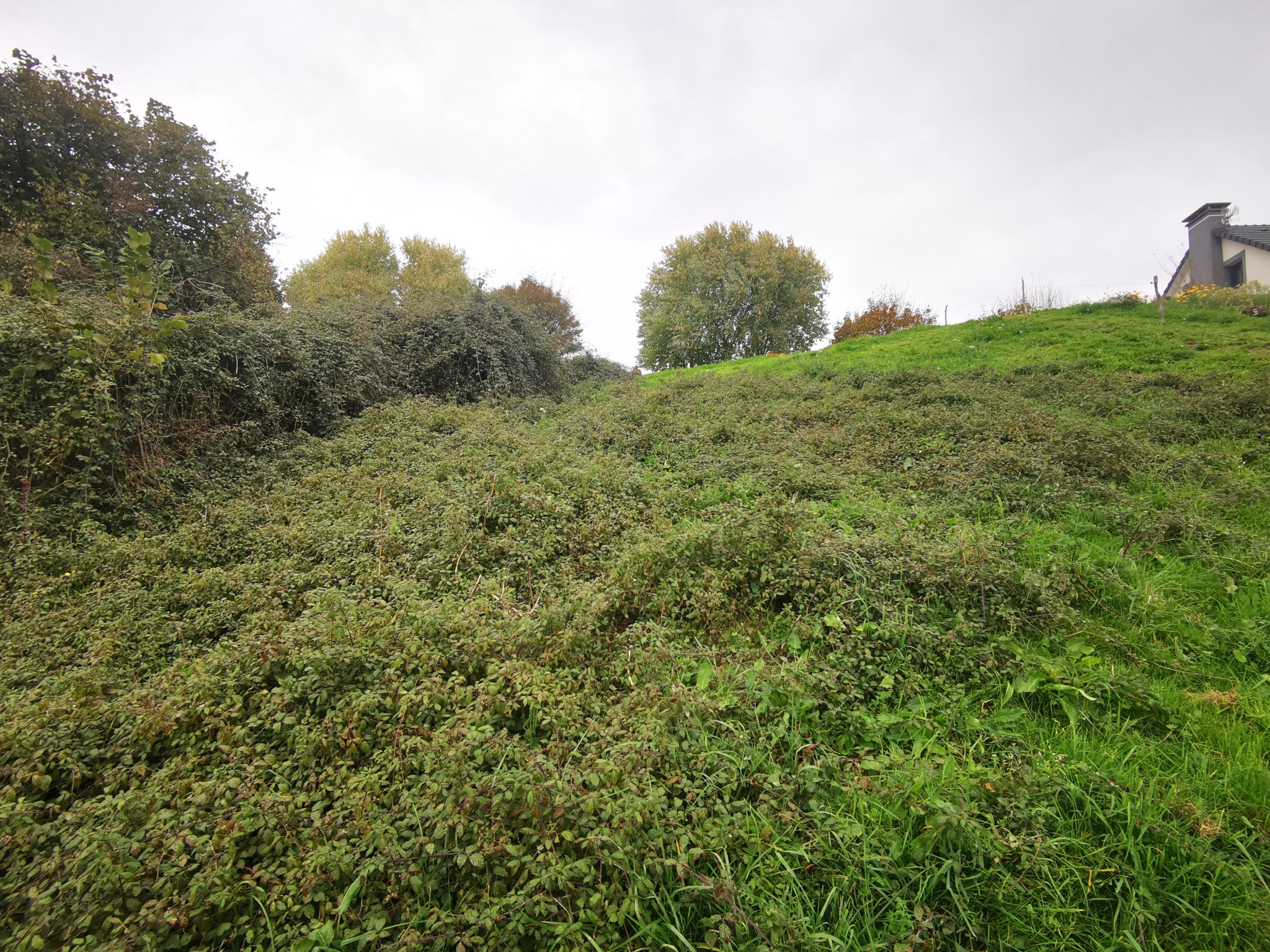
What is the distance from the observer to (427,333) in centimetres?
1058

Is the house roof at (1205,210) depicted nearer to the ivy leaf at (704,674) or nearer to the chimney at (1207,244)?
the chimney at (1207,244)

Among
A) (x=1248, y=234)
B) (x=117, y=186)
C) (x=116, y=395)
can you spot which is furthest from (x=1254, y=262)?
(x=117, y=186)

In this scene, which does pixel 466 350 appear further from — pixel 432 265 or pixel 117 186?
pixel 432 265

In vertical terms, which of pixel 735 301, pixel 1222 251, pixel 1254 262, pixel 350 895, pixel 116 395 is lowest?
pixel 350 895

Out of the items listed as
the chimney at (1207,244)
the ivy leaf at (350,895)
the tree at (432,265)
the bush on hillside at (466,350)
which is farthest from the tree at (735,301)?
the ivy leaf at (350,895)

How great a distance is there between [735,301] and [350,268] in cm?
2143

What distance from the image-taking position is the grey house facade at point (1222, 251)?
803 inches

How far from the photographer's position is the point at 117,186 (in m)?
12.2

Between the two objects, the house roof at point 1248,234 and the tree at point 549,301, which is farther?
the tree at point 549,301

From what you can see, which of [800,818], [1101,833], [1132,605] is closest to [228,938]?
[800,818]

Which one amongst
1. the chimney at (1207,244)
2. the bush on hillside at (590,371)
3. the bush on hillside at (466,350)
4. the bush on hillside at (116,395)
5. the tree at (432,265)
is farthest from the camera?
the tree at (432,265)

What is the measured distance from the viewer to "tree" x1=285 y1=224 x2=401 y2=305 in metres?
27.4

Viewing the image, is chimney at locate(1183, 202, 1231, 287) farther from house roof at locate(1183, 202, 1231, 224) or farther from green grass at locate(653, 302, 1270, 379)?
green grass at locate(653, 302, 1270, 379)

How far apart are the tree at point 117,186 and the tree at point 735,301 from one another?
61.6 feet
